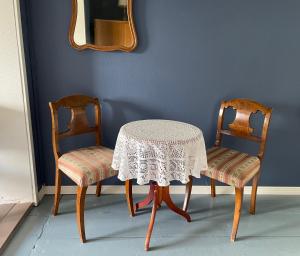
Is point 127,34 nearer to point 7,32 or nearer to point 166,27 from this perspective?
point 166,27

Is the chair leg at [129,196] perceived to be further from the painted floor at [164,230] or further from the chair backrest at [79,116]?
Answer: the chair backrest at [79,116]

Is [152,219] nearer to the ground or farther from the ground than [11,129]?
nearer to the ground

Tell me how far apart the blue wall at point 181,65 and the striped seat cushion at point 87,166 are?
0.37 meters

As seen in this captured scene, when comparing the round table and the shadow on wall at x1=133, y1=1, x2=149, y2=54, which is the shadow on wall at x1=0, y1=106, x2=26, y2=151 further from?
the shadow on wall at x1=133, y1=1, x2=149, y2=54

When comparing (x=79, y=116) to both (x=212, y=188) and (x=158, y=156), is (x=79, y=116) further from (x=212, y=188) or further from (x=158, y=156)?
(x=212, y=188)

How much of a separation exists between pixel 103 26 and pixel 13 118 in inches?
39.5

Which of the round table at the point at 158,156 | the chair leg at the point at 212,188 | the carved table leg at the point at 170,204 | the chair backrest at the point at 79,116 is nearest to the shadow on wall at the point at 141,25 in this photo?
the chair backrest at the point at 79,116

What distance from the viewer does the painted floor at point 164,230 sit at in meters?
2.03

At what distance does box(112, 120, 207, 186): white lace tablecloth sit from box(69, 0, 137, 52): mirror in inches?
32.5

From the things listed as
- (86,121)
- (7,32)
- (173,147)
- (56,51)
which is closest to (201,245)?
(173,147)

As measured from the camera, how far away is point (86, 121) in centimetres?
247

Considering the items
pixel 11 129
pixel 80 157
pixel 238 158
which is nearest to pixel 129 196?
pixel 80 157

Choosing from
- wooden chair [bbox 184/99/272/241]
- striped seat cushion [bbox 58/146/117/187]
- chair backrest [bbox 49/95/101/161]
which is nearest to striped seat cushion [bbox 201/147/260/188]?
wooden chair [bbox 184/99/272/241]

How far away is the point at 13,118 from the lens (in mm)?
2326
